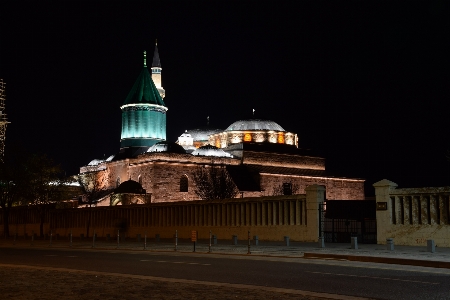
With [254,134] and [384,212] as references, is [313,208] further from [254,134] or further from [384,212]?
[254,134]

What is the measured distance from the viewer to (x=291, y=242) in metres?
29.7

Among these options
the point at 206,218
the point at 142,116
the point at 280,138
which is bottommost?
the point at 206,218

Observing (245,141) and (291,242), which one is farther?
(245,141)

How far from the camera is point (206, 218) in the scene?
3788 cm

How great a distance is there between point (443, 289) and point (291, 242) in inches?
730

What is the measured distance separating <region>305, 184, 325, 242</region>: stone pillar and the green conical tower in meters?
A: 52.5

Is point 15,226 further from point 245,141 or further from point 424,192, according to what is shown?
point 424,192

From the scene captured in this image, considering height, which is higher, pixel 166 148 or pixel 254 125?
pixel 254 125

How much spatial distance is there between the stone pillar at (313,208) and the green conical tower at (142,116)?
52.5m

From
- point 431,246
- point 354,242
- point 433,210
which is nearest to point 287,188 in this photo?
point 433,210

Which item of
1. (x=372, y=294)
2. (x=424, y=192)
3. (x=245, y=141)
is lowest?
(x=372, y=294)

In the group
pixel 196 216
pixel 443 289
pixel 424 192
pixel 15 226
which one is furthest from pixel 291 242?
pixel 15 226

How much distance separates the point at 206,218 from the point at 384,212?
14.2 meters

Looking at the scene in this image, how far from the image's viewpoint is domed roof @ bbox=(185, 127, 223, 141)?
97188mm
